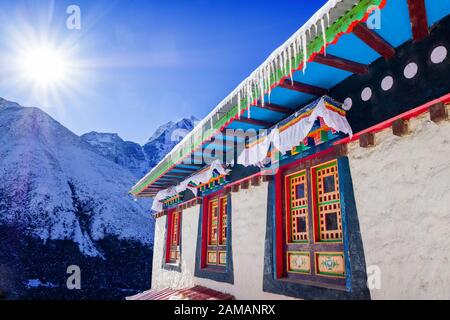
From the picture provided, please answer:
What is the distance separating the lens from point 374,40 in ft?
10.6

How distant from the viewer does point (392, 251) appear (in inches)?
122

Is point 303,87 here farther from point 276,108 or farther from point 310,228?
point 310,228

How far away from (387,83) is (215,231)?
5.30 meters

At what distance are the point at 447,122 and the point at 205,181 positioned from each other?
5.28 meters

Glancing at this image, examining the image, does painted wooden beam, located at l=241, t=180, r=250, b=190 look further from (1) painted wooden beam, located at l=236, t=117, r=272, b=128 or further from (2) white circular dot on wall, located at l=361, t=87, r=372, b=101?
(2) white circular dot on wall, located at l=361, t=87, r=372, b=101

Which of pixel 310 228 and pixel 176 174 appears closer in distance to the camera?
pixel 310 228

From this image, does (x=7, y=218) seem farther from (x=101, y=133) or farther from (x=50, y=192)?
(x=101, y=133)

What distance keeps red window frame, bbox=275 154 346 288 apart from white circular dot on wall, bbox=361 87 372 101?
0.85m

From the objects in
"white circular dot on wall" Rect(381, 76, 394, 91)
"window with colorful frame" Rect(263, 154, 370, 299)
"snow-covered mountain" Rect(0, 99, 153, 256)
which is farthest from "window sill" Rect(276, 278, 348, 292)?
"snow-covered mountain" Rect(0, 99, 153, 256)

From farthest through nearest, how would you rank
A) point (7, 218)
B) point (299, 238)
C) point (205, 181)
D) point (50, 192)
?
point (50, 192)
point (7, 218)
point (205, 181)
point (299, 238)

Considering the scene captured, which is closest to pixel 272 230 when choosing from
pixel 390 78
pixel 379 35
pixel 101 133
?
pixel 390 78

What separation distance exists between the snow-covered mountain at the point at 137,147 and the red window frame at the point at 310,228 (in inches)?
1734

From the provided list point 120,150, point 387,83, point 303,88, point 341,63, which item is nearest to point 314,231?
point 303,88
